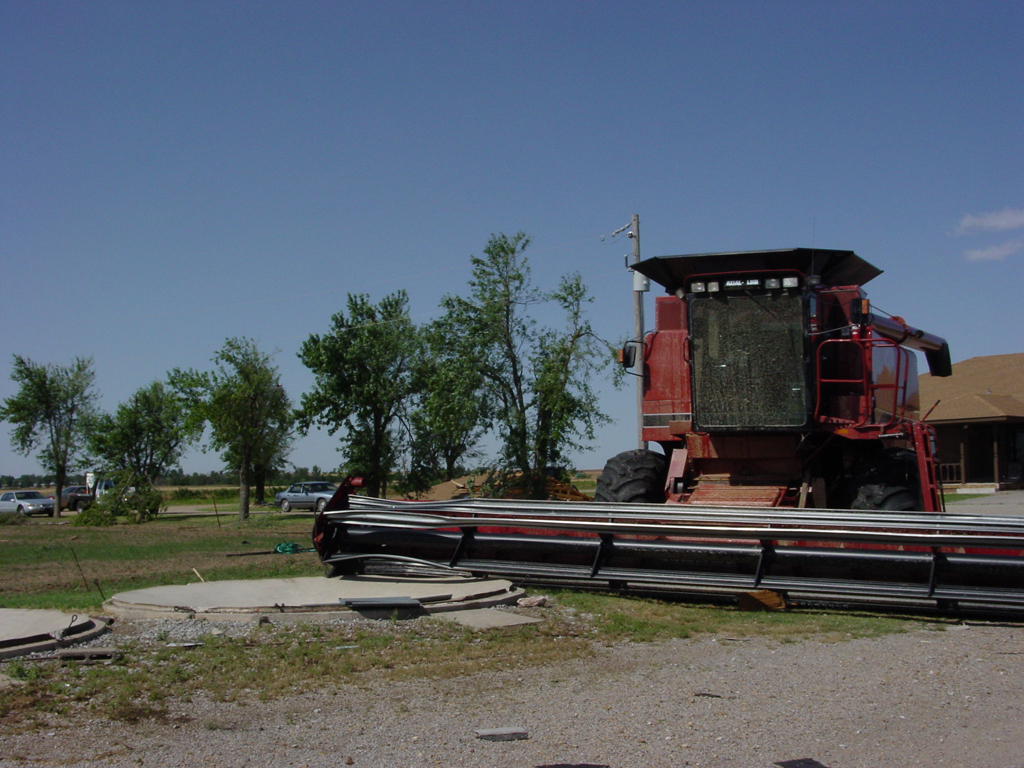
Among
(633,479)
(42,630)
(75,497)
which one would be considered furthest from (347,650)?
(75,497)

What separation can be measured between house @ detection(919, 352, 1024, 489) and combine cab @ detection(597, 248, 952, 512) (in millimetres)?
26166

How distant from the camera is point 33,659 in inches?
235

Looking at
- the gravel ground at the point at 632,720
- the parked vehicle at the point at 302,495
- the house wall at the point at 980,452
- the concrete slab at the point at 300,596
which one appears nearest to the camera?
the gravel ground at the point at 632,720

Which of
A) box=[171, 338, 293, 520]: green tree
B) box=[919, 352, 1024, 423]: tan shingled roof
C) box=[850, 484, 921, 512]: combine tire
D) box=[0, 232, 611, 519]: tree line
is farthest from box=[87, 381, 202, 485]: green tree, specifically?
box=[850, 484, 921, 512]: combine tire

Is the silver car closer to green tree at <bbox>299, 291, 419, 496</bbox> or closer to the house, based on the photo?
green tree at <bbox>299, 291, 419, 496</bbox>

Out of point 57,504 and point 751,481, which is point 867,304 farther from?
point 57,504

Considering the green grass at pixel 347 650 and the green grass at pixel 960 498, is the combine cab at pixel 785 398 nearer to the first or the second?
the green grass at pixel 347 650

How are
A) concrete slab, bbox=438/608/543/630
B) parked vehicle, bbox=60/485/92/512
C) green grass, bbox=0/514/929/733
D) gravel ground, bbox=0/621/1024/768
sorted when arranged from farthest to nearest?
1. parked vehicle, bbox=60/485/92/512
2. concrete slab, bbox=438/608/543/630
3. green grass, bbox=0/514/929/733
4. gravel ground, bbox=0/621/1024/768

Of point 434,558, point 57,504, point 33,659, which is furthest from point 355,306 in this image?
point 33,659

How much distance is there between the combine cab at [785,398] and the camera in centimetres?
946

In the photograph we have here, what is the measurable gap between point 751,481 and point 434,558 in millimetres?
3544

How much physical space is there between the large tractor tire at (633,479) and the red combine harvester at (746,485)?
2cm

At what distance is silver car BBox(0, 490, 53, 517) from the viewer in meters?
45.0

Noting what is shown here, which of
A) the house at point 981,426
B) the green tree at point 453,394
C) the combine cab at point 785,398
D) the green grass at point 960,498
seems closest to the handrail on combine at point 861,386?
the combine cab at point 785,398
